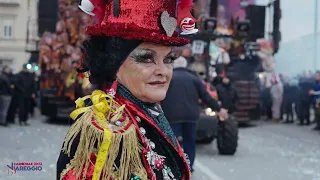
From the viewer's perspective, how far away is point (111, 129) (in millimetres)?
2000

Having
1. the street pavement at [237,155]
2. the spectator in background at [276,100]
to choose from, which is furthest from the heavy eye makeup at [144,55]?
the spectator in background at [276,100]

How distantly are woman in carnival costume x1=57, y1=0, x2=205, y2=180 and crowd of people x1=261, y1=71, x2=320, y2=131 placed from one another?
13.0 meters

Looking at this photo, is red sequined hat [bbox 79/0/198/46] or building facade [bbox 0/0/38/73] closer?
red sequined hat [bbox 79/0/198/46]

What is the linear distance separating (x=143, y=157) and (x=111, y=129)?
175 mm

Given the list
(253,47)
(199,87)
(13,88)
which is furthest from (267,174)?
(253,47)

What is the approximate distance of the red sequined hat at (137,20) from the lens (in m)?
2.09

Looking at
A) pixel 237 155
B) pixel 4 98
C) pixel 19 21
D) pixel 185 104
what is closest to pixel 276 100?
pixel 237 155

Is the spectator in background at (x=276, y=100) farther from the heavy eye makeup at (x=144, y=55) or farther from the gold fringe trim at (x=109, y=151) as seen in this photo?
the gold fringe trim at (x=109, y=151)

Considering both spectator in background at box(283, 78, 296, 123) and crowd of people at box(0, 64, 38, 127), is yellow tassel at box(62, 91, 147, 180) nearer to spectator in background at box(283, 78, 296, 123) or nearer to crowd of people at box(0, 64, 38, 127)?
crowd of people at box(0, 64, 38, 127)

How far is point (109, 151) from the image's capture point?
6.43 feet

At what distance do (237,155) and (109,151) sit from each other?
25.2 ft

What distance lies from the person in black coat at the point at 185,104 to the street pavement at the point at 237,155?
0.70m

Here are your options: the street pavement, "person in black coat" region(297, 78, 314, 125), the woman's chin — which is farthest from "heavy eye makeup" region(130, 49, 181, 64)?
"person in black coat" region(297, 78, 314, 125)

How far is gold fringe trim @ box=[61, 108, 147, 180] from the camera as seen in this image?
196 cm
